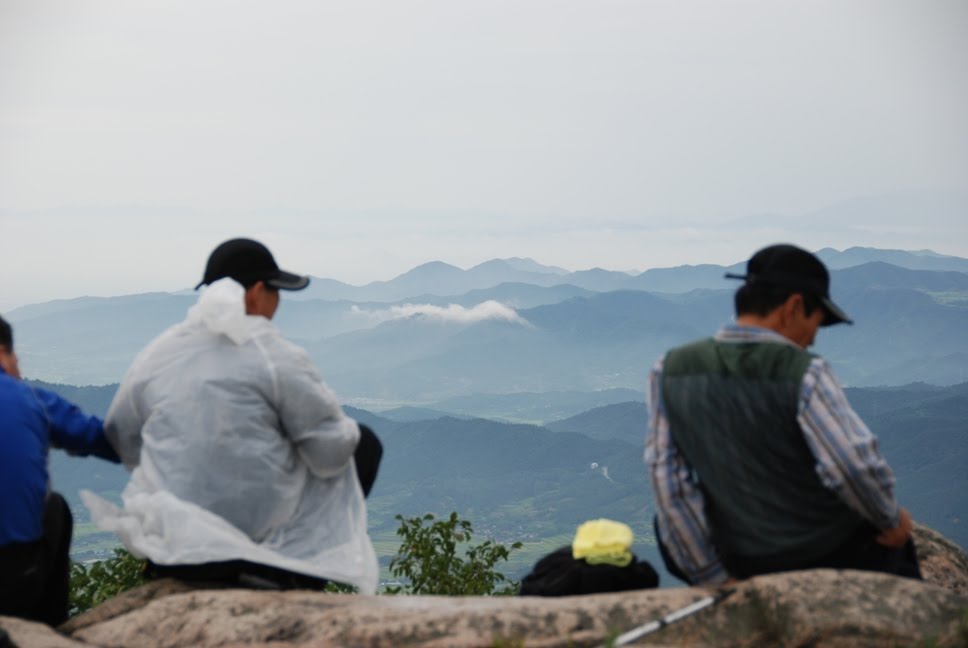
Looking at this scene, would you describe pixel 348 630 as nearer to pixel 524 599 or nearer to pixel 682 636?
pixel 524 599

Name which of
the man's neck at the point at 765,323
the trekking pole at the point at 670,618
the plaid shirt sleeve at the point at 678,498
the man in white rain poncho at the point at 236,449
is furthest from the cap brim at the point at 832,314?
the man in white rain poncho at the point at 236,449

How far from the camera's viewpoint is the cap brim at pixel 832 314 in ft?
16.0

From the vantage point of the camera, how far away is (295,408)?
5.46 m

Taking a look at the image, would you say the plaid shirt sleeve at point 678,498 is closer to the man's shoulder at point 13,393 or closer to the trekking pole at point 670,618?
the trekking pole at point 670,618

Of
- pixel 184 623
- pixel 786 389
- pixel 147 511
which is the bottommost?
pixel 184 623

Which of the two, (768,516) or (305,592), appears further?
(305,592)

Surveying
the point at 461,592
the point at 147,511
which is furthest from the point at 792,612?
the point at 461,592

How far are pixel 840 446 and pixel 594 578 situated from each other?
1.54 m

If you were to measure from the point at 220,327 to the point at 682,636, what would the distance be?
2643 millimetres

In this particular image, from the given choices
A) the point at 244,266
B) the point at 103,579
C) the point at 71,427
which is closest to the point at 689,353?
the point at 244,266

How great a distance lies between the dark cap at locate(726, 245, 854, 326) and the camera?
4895 millimetres

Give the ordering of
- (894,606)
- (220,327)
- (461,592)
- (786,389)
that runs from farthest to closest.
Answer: (461,592) → (220,327) → (786,389) → (894,606)

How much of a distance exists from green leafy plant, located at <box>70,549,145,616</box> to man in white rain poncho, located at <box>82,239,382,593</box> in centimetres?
271

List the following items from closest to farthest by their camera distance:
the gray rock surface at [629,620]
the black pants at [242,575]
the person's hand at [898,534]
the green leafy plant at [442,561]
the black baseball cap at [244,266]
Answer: the gray rock surface at [629,620], the person's hand at [898,534], the black pants at [242,575], the black baseball cap at [244,266], the green leafy plant at [442,561]
